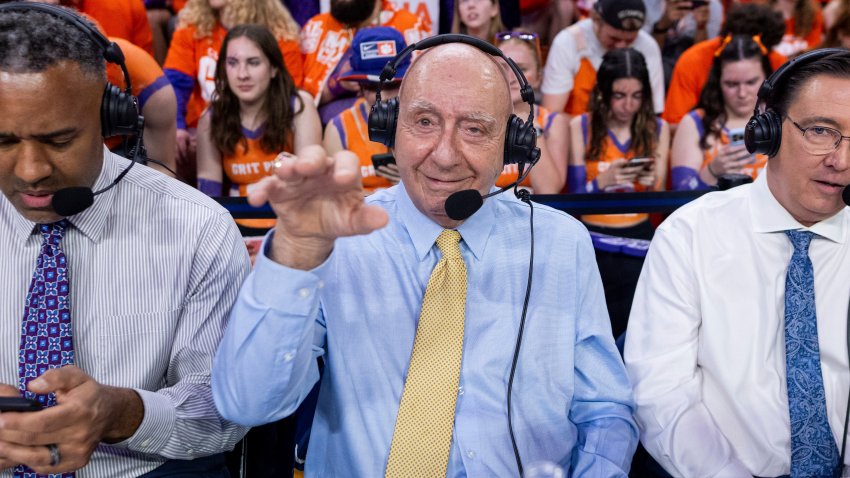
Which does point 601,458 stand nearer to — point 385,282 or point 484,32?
point 385,282

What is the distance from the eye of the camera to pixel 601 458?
Result: 1698 millimetres

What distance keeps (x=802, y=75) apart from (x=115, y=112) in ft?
4.70

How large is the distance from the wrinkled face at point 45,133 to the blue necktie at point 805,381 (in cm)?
146

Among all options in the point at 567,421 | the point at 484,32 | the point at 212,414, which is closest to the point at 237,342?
the point at 212,414

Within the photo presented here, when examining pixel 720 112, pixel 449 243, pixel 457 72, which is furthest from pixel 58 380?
pixel 720 112

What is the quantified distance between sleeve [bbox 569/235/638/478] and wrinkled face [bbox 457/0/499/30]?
2.84m

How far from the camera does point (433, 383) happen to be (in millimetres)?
1667

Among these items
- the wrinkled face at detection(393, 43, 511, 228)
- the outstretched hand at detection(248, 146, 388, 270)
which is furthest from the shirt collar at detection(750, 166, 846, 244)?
the outstretched hand at detection(248, 146, 388, 270)

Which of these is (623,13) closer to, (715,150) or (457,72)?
(715,150)

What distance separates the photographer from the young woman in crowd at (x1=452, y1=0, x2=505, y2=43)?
4.44m

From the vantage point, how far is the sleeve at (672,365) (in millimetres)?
1795

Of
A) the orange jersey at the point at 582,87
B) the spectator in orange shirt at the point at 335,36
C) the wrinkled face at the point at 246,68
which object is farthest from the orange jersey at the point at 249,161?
the orange jersey at the point at 582,87

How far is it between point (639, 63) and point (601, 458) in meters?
2.65

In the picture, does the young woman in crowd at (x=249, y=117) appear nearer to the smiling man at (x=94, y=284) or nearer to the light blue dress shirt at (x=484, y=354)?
the smiling man at (x=94, y=284)
